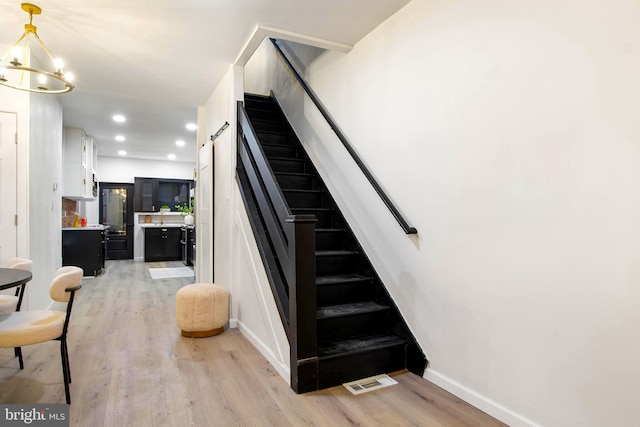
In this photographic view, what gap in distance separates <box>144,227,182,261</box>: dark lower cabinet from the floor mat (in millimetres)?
1477

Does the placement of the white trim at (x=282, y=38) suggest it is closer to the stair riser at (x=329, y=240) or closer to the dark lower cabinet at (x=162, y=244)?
the stair riser at (x=329, y=240)

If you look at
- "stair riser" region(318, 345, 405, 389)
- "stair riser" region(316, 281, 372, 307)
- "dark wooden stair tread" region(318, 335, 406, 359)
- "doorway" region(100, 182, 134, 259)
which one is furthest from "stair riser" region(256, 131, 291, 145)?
"doorway" region(100, 182, 134, 259)

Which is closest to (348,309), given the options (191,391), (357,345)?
(357,345)

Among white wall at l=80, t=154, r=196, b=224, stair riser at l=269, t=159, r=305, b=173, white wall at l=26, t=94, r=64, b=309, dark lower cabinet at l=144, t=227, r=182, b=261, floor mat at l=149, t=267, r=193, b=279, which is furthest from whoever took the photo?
white wall at l=80, t=154, r=196, b=224

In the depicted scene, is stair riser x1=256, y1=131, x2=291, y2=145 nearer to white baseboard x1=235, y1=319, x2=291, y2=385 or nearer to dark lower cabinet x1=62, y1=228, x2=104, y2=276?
white baseboard x1=235, y1=319, x2=291, y2=385

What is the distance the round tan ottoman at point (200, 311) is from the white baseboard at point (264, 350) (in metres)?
0.23

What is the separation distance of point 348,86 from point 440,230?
1.81 metres

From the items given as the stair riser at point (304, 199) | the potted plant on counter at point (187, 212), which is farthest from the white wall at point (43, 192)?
the potted plant on counter at point (187, 212)

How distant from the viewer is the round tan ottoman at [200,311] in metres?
3.32

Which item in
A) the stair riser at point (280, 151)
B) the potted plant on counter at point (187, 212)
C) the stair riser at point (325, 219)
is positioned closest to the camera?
the stair riser at point (325, 219)

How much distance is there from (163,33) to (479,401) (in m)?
3.64

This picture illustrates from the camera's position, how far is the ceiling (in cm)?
268

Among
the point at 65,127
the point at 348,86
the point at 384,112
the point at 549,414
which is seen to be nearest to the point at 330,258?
the point at 384,112

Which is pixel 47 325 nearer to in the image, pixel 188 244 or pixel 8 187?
pixel 8 187
